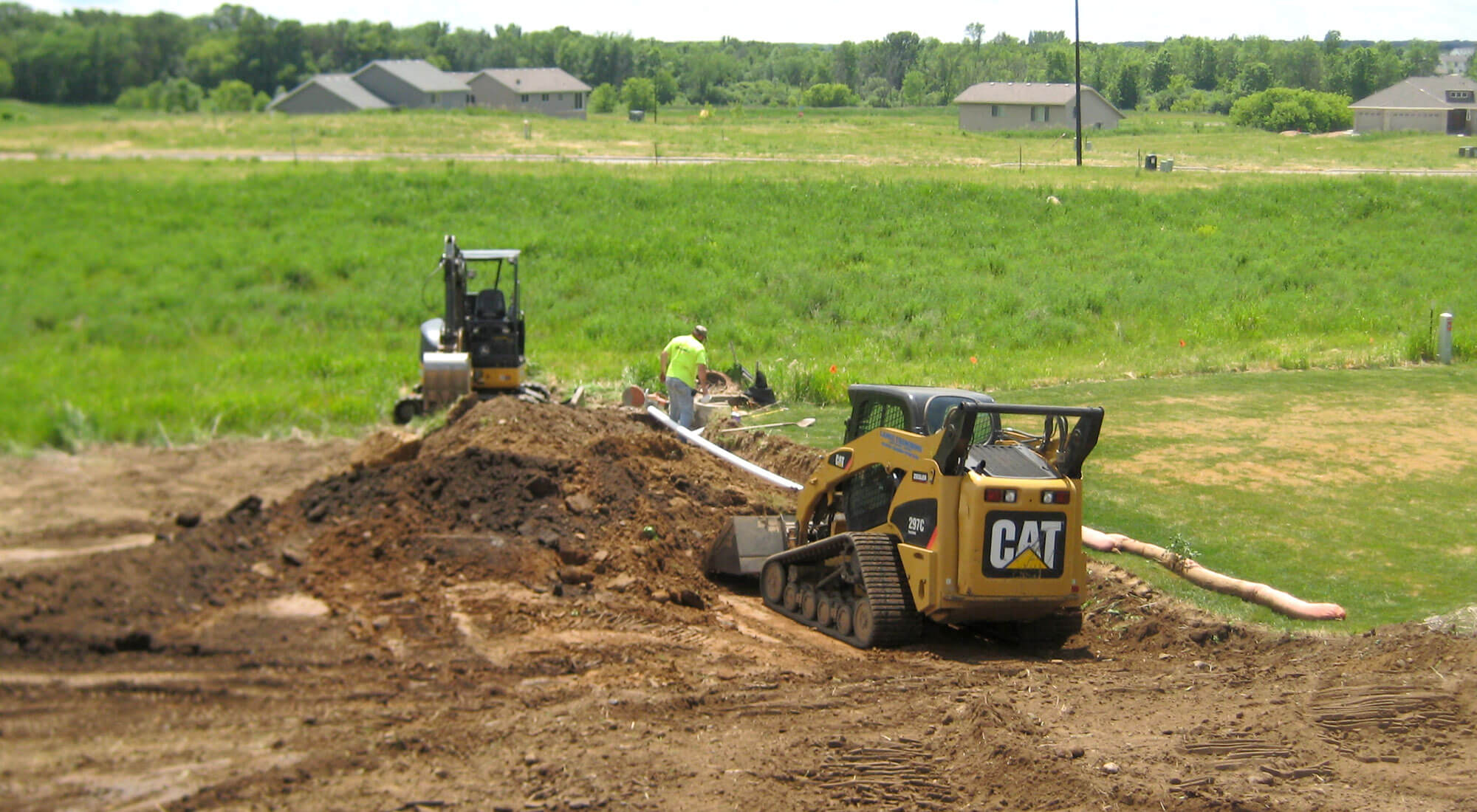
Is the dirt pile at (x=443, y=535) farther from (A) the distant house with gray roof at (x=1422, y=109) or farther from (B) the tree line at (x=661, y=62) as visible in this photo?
(A) the distant house with gray roof at (x=1422, y=109)

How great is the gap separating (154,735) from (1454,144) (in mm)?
82798

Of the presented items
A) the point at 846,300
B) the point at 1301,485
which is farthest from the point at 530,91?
the point at 1301,485

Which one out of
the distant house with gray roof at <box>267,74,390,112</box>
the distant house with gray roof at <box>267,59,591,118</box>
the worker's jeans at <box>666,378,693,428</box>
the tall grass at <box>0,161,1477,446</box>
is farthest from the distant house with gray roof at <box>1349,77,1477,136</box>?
the distant house with gray roof at <box>267,74,390,112</box>

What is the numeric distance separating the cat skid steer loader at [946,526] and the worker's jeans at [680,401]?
6.66 metres

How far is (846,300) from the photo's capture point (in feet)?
107

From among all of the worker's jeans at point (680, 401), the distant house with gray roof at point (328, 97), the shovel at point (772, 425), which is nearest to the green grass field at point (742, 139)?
the distant house with gray roof at point (328, 97)

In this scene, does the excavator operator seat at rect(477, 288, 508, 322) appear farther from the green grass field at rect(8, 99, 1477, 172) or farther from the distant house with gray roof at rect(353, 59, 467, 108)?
the green grass field at rect(8, 99, 1477, 172)

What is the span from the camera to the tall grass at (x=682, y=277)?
36.8ft

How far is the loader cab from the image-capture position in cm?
1071

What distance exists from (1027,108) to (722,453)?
7805 centimetres

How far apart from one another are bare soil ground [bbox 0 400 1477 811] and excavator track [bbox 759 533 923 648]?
0.23 m

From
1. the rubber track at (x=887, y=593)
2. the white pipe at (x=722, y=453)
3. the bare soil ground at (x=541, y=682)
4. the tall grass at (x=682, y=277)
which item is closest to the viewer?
the bare soil ground at (x=541, y=682)

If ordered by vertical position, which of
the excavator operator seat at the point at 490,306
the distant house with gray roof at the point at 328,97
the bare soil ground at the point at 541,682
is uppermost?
the distant house with gray roof at the point at 328,97

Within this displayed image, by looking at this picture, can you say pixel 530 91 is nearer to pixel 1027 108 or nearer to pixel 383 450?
pixel 383 450
